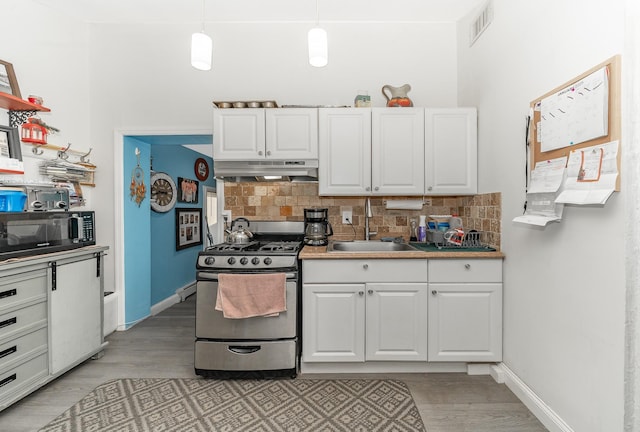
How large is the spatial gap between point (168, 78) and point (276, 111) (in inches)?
51.4

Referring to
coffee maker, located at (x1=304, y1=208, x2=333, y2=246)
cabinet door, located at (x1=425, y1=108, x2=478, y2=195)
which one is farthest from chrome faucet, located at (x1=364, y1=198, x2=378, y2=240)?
cabinet door, located at (x1=425, y1=108, x2=478, y2=195)

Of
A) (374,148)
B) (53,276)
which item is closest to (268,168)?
(374,148)

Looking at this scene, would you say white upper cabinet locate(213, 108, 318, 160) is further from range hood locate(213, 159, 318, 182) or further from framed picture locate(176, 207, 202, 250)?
framed picture locate(176, 207, 202, 250)

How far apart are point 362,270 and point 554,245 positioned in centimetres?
116

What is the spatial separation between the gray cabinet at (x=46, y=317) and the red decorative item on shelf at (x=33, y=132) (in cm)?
94

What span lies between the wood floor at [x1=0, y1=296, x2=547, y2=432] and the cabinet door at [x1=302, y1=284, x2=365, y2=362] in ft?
1.25

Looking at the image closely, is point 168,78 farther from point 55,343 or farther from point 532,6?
point 532,6

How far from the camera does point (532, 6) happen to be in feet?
6.39

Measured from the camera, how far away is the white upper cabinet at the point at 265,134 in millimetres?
2684

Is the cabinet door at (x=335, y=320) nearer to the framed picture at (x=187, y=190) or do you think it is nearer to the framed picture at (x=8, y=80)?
the framed picture at (x=8, y=80)

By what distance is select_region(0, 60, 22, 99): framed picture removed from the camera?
235cm

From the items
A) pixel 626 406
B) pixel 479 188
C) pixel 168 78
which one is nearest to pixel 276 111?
pixel 168 78

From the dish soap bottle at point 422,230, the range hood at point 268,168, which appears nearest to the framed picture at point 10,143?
the range hood at point 268,168

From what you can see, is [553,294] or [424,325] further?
[424,325]
